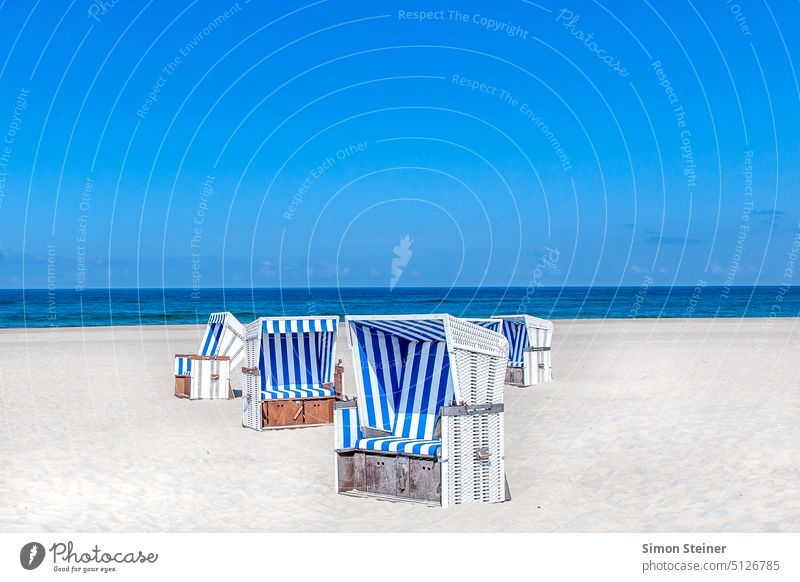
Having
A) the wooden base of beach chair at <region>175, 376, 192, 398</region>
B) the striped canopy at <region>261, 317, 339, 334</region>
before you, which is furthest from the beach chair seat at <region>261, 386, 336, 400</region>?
the wooden base of beach chair at <region>175, 376, 192, 398</region>

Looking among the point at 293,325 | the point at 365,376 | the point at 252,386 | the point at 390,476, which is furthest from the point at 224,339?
the point at 390,476

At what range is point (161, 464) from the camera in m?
9.91

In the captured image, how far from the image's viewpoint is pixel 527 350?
17.1 m

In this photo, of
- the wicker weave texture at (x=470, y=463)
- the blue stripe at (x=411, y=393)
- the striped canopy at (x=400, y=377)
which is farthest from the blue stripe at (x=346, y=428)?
the wicker weave texture at (x=470, y=463)

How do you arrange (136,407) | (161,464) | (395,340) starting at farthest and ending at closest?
(136,407) < (161,464) < (395,340)

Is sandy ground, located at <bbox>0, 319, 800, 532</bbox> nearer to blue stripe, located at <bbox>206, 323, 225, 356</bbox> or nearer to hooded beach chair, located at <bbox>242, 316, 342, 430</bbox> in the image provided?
hooded beach chair, located at <bbox>242, 316, 342, 430</bbox>

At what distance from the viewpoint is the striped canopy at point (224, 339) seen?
53.5 feet

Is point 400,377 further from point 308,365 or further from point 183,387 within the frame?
point 183,387

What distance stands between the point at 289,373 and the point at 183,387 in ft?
10.2

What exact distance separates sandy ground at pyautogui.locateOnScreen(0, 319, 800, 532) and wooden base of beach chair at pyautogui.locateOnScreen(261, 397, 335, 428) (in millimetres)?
337

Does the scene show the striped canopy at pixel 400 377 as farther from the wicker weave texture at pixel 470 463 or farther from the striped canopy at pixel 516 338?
the striped canopy at pixel 516 338

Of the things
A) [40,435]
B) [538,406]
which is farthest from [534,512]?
[40,435]
